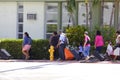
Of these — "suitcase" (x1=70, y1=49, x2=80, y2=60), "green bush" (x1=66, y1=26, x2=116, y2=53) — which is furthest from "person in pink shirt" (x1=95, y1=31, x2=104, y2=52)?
"green bush" (x1=66, y1=26, x2=116, y2=53)

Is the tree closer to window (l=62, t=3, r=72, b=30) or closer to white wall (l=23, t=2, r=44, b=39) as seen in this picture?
window (l=62, t=3, r=72, b=30)

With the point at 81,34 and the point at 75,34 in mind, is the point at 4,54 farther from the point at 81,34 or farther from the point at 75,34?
the point at 81,34

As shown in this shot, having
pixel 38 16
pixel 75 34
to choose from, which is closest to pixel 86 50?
pixel 75 34

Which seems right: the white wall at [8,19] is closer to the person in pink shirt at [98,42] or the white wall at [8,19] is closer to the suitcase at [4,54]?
the suitcase at [4,54]

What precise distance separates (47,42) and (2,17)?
20.0 ft

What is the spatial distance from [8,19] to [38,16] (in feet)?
6.95

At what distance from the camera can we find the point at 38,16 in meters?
30.7

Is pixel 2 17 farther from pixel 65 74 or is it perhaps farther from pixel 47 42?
pixel 65 74

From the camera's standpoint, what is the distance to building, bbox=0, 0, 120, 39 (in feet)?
98.3

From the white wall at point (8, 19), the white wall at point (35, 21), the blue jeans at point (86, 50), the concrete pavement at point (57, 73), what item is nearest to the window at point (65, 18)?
the white wall at point (35, 21)

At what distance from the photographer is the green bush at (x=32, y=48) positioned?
26.3 m

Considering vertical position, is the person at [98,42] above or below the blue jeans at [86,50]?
above

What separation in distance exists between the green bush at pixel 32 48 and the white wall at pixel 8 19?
4.30 metres

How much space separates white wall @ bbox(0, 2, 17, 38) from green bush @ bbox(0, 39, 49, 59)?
14.1 ft
